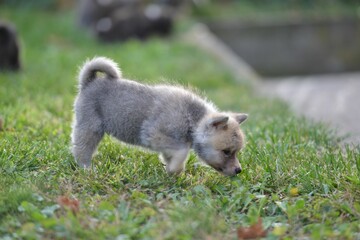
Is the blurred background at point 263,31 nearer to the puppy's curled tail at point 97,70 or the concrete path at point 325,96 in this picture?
the concrete path at point 325,96

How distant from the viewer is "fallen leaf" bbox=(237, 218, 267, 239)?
15.6 ft

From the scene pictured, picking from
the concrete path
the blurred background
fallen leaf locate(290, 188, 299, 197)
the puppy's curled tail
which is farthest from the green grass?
fallen leaf locate(290, 188, 299, 197)

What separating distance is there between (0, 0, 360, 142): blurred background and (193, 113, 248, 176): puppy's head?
827 cm

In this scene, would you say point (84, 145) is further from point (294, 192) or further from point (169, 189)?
point (294, 192)

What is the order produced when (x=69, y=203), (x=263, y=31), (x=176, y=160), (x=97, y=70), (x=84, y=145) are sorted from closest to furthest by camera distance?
(x=69, y=203)
(x=176, y=160)
(x=84, y=145)
(x=97, y=70)
(x=263, y=31)

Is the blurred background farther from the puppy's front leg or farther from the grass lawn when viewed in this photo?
the puppy's front leg

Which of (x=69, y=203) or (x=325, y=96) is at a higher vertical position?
(x=69, y=203)

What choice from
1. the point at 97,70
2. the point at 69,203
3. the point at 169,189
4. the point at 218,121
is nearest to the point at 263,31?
the point at 97,70

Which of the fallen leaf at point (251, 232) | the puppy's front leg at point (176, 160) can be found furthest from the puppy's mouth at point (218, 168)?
the fallen leaf at point (251, 232)

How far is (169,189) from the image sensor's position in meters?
5.54

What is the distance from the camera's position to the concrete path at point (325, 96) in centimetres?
1043

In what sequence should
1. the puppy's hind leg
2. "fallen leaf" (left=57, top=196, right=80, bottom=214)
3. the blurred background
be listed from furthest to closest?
1. the blurred background
2. the puppy's hind leg
3. "fallen leaf" (left=57, top=196, right=80, bottom=214)

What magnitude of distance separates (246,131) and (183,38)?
896 cm

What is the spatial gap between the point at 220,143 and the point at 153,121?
568 mm
